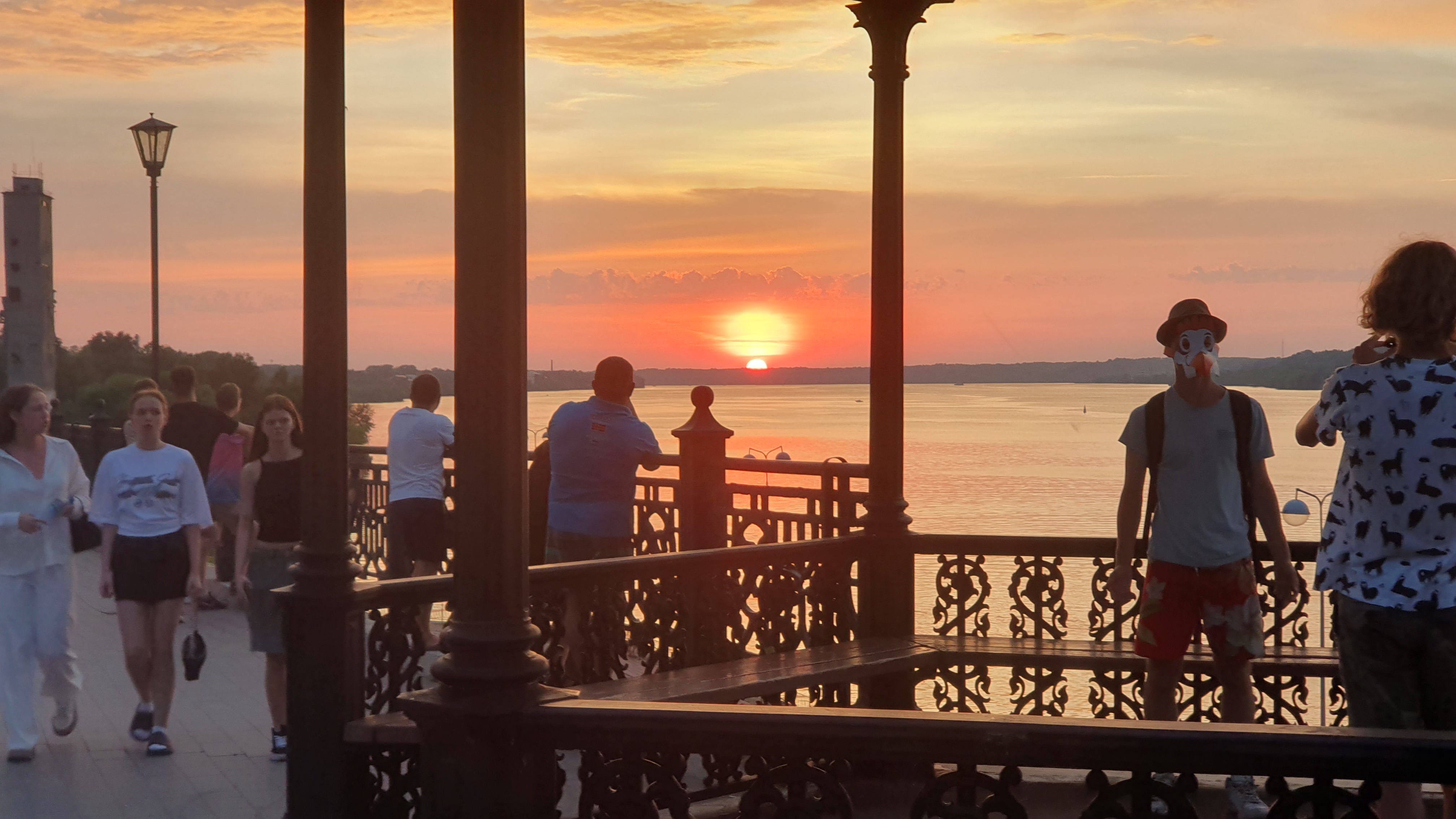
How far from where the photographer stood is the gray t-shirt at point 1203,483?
17.2ft

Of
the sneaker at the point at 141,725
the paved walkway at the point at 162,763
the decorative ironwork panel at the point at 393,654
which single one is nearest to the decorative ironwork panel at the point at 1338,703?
the decorative ironwork panel at the point at 393,654

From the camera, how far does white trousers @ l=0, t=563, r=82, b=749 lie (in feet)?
23.9

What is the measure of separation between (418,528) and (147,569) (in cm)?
267

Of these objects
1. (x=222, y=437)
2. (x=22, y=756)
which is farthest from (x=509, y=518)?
(x=222, y=437)

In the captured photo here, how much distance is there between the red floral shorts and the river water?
2.75 meters

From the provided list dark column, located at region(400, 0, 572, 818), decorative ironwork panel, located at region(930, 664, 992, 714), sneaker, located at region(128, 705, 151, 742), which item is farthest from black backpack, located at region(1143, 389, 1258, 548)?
sneaker, located at region(128, 705, 151, 742)

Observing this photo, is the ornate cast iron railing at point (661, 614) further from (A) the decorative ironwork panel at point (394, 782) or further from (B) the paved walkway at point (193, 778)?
(B) the paved walkway at point (193, 778)

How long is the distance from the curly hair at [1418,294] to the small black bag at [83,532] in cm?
617

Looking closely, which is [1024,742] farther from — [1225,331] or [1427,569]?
[1225,331]

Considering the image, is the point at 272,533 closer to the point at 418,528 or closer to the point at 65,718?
the point at 65,718

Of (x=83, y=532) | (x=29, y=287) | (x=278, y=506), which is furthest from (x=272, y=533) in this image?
(x=29, y=287)

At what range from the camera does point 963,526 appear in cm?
5125

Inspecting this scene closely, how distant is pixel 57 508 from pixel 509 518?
4.72 m

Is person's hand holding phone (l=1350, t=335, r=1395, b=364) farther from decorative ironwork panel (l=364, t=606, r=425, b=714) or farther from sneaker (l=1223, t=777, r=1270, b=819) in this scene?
decorative ironwork panel (l=364, t=606, r=425, b=714)
